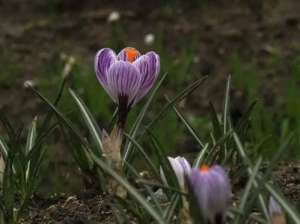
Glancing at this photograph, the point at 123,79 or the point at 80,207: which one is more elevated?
the point at 123,79

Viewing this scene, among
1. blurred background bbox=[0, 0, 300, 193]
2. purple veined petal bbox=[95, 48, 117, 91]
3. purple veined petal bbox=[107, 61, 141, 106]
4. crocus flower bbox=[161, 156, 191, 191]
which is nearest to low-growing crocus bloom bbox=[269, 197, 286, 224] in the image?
crocus flower bbox=[161, 156, 191, 191]

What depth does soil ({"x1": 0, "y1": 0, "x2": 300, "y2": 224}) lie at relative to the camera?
577 cm

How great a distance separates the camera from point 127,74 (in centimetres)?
241

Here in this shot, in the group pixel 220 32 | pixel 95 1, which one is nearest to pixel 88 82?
pixel 220 32

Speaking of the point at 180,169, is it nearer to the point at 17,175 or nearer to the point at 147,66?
the point at 147,66

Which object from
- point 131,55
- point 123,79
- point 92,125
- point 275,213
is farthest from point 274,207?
point 92,125

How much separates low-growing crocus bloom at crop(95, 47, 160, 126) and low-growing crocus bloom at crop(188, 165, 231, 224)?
0.62 meters

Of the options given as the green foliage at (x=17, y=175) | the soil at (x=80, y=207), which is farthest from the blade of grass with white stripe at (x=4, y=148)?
the soil at (x=80, y=207)

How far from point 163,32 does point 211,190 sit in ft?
16.1

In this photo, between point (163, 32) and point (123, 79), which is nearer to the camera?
point (123, 79)

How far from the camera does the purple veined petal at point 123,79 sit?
94.7 inches

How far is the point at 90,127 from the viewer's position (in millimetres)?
2732

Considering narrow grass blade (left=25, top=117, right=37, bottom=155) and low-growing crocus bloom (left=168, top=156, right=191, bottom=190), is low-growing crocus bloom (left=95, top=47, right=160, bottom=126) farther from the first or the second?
narrow grass blade (left=25, top=117, right=37, bottom=155)

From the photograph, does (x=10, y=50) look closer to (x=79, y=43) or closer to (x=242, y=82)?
(x=79, y=43)
